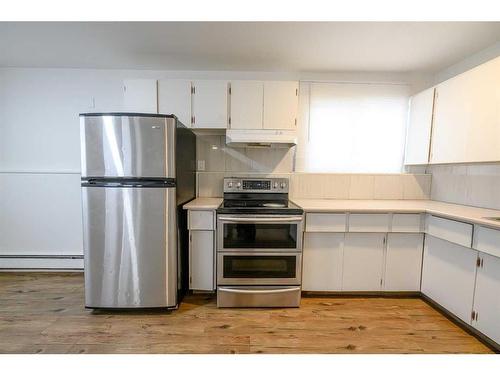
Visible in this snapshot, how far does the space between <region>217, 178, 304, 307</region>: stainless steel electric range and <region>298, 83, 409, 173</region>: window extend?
0.97 metres

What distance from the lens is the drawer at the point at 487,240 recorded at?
1.53 meters

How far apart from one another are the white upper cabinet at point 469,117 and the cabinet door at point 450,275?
0.71 meters

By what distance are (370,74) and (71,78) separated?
328 centimetres

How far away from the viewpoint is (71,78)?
2713 millimetres

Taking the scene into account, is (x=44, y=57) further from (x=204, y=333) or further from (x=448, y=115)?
(x=448, y=115)

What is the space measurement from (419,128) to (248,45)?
1862 millimetres

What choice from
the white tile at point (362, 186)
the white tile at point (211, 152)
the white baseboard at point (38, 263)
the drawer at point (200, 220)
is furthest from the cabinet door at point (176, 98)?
the white baseboard at point (38, 263)

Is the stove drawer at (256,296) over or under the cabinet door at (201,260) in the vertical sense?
under

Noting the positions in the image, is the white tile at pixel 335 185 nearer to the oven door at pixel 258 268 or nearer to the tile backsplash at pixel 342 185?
the tile backsplash at pixel 342 185

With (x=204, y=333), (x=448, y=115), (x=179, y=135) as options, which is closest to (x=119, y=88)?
(x=179, y=135)

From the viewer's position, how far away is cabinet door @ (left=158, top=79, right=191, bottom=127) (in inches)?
93.6

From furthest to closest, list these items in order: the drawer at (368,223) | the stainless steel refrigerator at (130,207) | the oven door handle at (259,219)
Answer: the drawer at (368,223) → the oven door handle at (259,219) → the stainless steel refrigerator at (130,207)

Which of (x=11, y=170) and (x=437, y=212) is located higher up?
(x=11, y=170)

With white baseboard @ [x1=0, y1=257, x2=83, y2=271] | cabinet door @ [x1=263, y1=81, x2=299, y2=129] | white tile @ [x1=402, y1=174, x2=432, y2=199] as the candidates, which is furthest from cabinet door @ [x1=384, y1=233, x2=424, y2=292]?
white baseboard @ [x1=0, y1=257, x2=83, y2=271]
